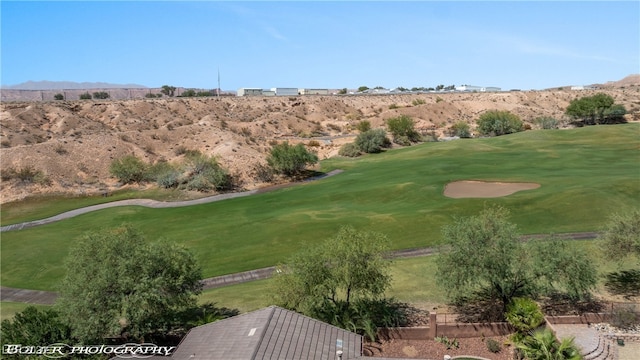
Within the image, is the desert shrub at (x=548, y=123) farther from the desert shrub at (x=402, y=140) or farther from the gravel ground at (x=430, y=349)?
the gravel ground at (x=430, y=349)

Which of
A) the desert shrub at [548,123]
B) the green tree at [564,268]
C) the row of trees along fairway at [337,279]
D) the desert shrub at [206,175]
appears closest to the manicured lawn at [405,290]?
the green tree at [564,268]

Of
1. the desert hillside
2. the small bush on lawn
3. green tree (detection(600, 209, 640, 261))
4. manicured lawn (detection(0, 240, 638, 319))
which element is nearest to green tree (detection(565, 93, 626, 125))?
the desert hillside

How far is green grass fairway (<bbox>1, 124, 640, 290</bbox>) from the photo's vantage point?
45.4 m

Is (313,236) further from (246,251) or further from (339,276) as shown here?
(339,276)

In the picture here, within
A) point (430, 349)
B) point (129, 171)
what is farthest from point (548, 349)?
point (129, 171)

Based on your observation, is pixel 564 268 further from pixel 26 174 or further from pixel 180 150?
pixel 180 150

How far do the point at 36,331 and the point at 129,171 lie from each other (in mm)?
62542

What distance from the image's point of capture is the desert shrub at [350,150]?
4149 inches

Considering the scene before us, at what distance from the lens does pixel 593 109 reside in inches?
4838

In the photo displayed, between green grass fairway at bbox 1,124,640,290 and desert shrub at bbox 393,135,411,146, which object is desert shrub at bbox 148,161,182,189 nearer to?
green grass fairway at bbox 1,124,640,290

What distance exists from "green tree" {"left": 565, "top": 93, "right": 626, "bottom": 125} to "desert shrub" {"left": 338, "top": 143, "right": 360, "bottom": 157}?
220ft

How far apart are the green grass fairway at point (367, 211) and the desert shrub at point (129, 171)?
64.0 ft

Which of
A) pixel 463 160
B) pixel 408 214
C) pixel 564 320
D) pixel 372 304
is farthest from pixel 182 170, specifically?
pixel 564 320

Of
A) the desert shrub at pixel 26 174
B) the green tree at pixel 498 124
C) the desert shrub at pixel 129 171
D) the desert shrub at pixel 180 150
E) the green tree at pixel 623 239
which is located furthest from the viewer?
the green tree at pixel 498 124
